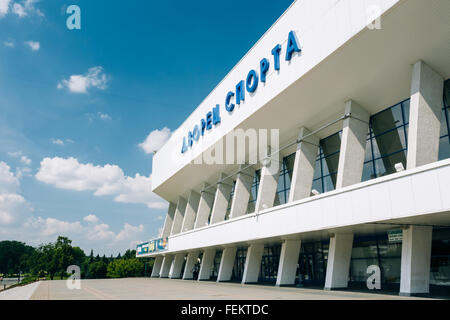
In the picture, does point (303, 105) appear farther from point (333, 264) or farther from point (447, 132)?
point (333, 264)

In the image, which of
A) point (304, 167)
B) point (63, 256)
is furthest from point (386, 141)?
point (63, 256)

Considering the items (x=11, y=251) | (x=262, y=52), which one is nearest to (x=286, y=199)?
(x=262, y=52)

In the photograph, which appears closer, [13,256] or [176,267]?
[176,267]

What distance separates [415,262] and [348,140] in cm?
685

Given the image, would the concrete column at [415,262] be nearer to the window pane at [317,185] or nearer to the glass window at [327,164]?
the glass window at [327,164]

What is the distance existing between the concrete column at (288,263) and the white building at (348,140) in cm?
7

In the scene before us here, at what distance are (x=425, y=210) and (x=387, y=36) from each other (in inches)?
280

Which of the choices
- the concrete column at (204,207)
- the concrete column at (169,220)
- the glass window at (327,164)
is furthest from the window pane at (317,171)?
the concrete column at (169,220)

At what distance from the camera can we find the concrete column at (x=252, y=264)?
24.2 m

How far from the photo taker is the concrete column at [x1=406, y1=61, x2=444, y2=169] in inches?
545

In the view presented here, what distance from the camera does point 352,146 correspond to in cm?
1773

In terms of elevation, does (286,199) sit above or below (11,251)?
above

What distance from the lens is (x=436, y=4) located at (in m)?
12.0

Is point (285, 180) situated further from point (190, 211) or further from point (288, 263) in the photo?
point (190, 211)
